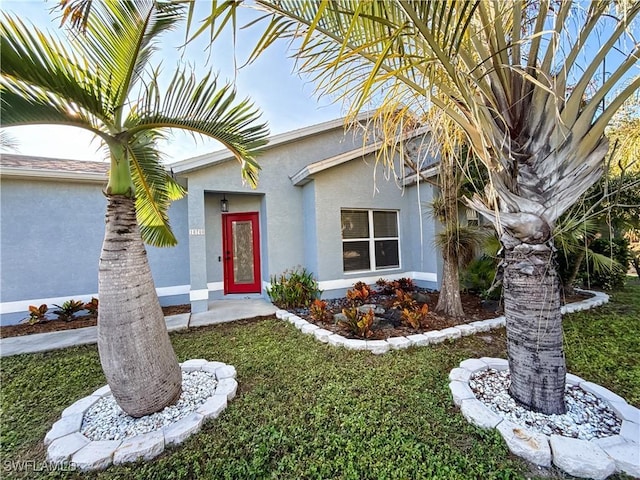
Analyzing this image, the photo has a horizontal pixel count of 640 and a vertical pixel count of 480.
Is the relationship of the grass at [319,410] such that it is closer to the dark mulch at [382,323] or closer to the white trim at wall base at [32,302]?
the dark mulch at [382,323]

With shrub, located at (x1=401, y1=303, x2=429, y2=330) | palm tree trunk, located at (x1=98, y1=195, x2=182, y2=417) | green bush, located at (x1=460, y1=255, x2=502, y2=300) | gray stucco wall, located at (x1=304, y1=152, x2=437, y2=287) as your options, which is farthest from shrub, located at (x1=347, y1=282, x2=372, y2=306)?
palm tree trunk, located at (x1=98, y1=195, x2=182, y2=417)

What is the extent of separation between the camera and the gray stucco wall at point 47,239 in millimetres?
6949

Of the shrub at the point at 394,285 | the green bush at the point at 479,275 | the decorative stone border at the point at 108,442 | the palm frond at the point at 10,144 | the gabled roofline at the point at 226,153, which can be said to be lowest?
the decorative stone border at the point at 108,442

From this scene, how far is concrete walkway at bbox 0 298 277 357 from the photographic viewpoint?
5496 mm

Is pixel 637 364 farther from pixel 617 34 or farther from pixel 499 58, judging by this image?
pixel 499 58

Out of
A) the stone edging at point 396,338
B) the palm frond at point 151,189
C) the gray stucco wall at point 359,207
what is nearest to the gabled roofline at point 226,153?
the gray stucco wall at point 359,207

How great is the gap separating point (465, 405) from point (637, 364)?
3.39 metres

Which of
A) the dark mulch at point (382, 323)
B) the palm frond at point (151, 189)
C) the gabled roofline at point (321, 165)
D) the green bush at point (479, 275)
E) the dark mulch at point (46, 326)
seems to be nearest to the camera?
the palm frond at point (151, 189)

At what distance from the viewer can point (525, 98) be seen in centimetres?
255

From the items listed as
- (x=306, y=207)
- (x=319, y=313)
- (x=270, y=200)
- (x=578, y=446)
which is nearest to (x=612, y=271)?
(x=578, y=446)

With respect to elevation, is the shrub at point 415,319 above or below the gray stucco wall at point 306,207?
below

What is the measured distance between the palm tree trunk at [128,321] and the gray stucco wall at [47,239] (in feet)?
20.5

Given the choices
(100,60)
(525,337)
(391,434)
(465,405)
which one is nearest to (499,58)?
(525,337)

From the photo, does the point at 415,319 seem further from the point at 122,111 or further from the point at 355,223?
the point at 122,111
